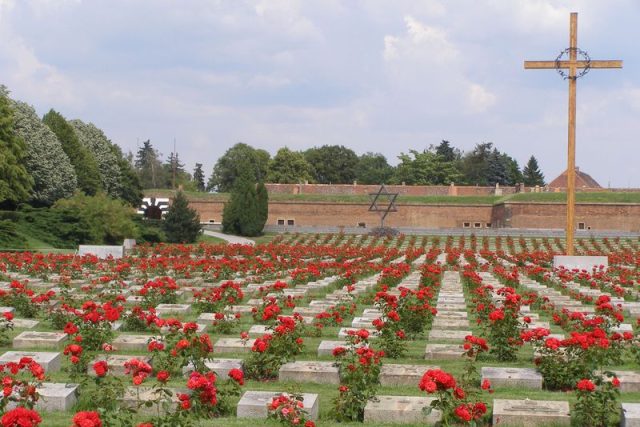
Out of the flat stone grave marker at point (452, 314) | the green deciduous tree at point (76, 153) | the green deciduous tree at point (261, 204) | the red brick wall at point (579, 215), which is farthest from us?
the red brick wall at point (579, 215)

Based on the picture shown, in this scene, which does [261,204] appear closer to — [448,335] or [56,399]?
[448,335]

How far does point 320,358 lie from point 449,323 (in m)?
2.98

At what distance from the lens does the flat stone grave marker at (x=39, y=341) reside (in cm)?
903

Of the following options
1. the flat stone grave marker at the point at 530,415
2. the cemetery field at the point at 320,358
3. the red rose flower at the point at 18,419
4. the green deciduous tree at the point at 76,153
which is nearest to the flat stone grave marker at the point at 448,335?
the cemetery field at the point at 320,358

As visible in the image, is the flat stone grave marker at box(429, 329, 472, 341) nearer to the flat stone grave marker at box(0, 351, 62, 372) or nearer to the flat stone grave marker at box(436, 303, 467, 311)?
the flat stone grave marker at box(436, 303, 467, 311)

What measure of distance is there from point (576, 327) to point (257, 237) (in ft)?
119

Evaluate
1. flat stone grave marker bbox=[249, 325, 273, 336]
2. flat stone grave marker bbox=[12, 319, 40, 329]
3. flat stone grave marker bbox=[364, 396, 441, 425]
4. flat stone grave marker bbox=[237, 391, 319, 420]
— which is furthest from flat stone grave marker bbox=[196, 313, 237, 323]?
flat stone grave marker bbox=[364, 396, 441, 425]

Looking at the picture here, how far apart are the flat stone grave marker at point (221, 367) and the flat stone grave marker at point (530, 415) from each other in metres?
2.51

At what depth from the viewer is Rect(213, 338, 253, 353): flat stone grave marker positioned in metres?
8.95

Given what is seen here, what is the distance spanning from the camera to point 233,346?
29.6 feet

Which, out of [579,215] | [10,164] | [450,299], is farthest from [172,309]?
[579,215]

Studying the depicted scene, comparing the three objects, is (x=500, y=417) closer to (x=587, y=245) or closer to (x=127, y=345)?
(x=127, y=345)

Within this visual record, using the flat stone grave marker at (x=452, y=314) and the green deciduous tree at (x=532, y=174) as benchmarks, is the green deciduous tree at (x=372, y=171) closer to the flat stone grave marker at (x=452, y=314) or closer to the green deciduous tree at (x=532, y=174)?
the green deciduous tree at (x=532, y=174)

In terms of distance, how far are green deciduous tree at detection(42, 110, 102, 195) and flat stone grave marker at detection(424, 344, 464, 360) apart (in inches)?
1665
